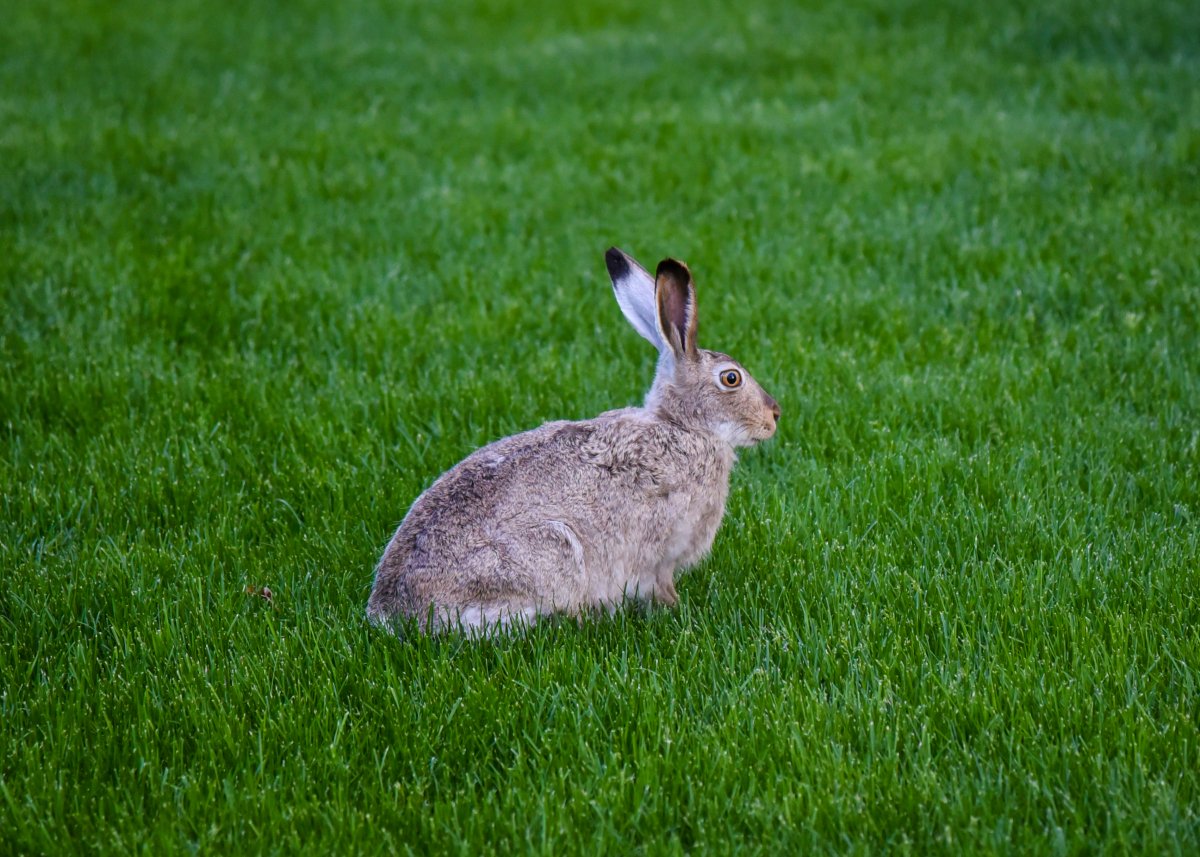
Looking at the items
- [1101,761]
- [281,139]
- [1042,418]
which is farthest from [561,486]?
[281,139]

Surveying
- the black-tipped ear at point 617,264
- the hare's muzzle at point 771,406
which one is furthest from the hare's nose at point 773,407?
the black-tipped ear at point 617,264

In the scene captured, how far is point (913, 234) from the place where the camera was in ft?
28.5

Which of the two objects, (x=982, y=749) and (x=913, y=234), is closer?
(x=982, y=749)

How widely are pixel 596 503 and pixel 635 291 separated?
98 cm

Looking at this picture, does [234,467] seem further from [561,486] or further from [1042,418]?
[1042,418]

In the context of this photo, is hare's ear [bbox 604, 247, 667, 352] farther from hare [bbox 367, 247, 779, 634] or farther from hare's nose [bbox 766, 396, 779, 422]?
hare's nose [bbox 766, 396, 779, 422]

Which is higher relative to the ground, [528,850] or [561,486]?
[561,486]

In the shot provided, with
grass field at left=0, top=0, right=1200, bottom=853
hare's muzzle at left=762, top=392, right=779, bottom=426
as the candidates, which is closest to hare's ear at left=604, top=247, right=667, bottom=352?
hare's muzzle at left=762, top=392, right=779, bottom=426

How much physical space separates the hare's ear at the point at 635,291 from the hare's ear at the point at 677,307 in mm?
69

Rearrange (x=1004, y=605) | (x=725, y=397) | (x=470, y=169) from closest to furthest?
(x=1004, y=605)
(x=725, y=397)
(x=470, y=169)

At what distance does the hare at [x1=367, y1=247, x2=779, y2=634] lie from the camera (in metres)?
4.50

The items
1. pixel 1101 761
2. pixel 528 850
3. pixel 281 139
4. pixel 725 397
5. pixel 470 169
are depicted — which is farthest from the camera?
pixel 281 139

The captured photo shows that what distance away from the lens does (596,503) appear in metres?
4.80

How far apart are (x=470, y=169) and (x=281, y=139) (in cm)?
184
